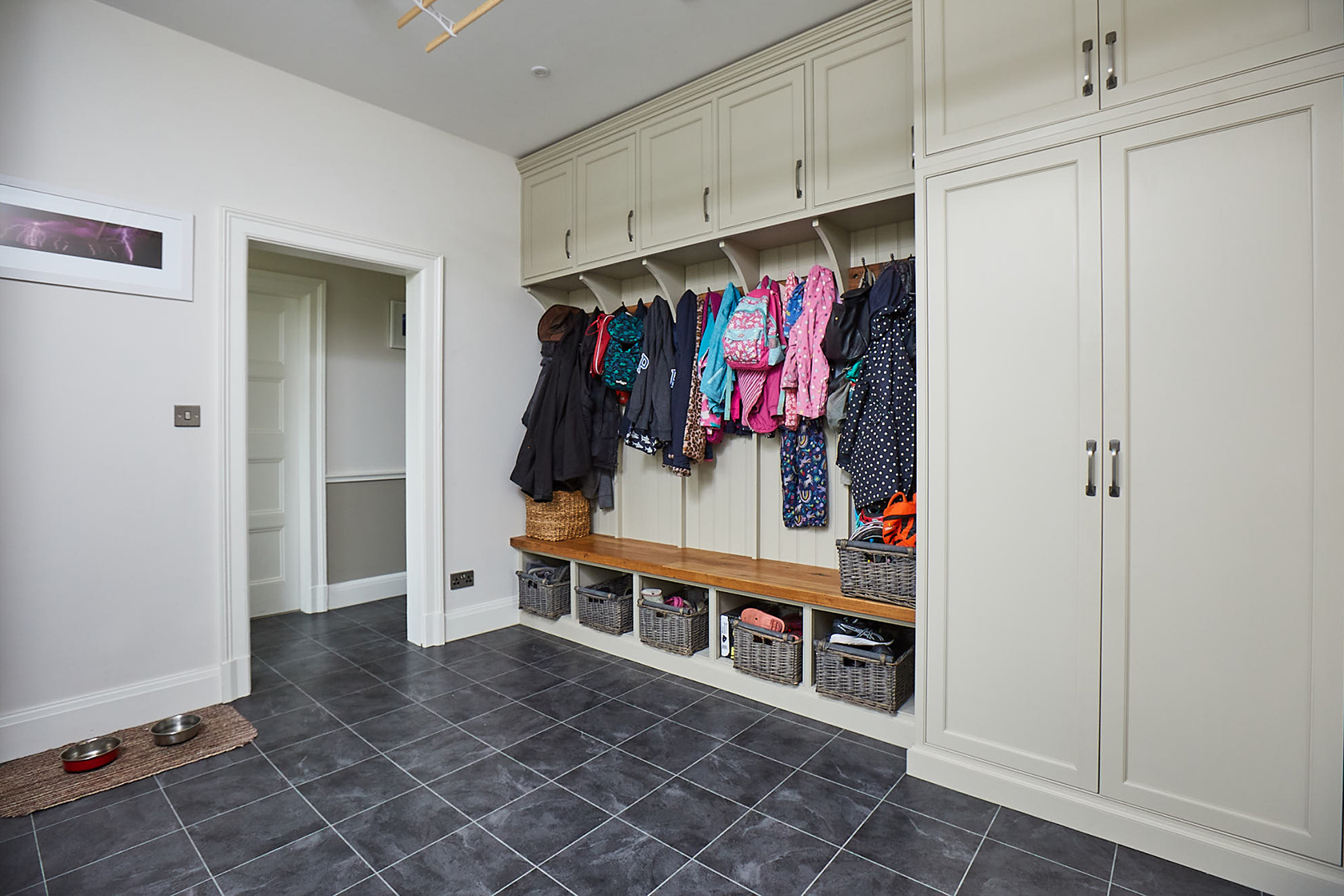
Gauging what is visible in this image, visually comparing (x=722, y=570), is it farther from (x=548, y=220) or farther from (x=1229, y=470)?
(x=548, y=220)

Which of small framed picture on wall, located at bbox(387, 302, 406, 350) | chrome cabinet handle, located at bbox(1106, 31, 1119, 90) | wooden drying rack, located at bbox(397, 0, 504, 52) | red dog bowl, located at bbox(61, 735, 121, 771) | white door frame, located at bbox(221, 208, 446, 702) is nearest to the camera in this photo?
chrome cabinet handle, located at bbox(1106, 31, 1119, 90)

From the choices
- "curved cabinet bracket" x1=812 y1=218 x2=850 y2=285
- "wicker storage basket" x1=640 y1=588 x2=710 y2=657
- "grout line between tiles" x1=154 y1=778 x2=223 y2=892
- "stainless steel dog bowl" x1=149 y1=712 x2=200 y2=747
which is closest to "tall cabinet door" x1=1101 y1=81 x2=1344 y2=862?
"curved cabinet bracket" x1=812 y1=218 x2=850 y2=285

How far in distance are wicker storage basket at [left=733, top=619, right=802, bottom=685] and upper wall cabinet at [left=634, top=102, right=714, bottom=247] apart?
182 cm

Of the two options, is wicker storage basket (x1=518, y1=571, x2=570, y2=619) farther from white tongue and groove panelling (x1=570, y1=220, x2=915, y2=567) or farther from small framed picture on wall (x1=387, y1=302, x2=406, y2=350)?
small framed picture on wall (x1=387, y1=302, x2=406, y2=350)

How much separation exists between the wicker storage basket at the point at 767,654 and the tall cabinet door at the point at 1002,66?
1.87m

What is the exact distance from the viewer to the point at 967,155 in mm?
2006

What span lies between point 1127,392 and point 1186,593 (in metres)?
0.54

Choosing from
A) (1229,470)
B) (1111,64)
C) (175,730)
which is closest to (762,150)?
(1111,64)

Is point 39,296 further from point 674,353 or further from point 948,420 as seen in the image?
point 948,420

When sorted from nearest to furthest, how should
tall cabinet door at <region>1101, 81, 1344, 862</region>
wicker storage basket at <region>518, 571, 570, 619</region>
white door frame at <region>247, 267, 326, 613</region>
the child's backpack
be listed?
tall cabinet door at <region>1101, 81, 1344, 862</region> → the child's backpack → wicker storage basket at <region>518, 571, 570, 619</region> → white door frame at <region>247, 267, 326, 613</region>

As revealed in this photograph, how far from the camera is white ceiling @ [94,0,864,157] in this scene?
2.51 metres

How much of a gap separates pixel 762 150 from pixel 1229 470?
206 centimetres

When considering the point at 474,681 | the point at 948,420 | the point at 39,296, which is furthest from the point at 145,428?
the point at 948,420

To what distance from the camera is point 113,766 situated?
87.7 inches
